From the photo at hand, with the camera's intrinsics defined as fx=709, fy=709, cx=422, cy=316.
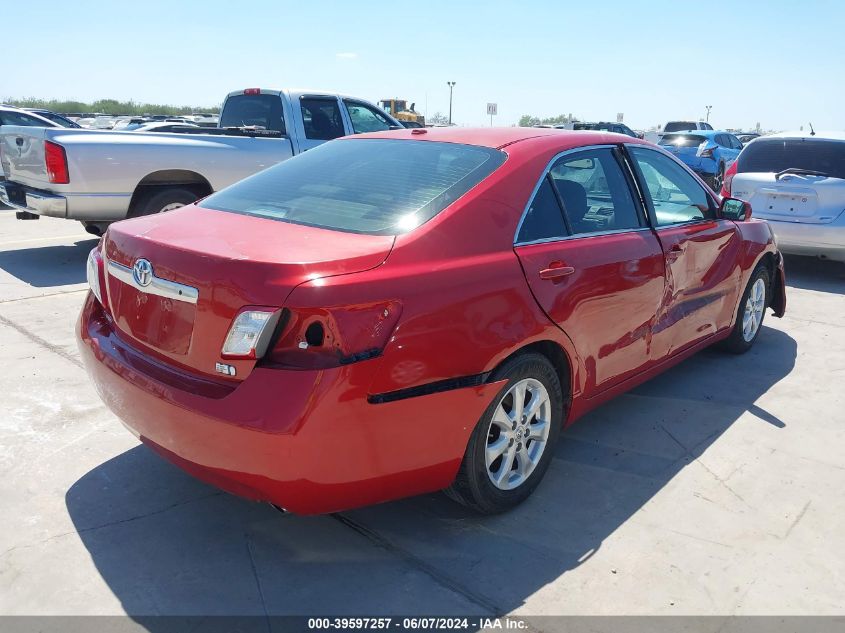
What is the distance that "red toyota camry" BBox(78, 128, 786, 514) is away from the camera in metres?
2.34


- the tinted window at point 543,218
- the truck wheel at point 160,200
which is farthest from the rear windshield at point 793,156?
the truck wheel at point 160,200

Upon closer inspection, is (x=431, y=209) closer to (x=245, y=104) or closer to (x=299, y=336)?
(x=299, y=336)

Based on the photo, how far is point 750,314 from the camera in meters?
5.27

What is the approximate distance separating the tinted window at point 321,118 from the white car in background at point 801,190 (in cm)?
481

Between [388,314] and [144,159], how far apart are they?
585 cm

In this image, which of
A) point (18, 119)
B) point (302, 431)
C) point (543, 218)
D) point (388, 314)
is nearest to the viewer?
point (302, 431)

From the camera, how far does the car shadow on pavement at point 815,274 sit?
25.4ft

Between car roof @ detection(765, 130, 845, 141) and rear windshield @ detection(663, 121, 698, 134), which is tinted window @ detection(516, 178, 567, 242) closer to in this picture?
car roof @ detection(765, 130, 845, 141)

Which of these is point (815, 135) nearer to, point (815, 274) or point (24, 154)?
point (815, 274)

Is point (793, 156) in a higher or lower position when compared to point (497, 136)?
lower

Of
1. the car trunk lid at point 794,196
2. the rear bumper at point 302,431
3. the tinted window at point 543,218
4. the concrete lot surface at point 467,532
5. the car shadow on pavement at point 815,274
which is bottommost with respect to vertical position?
the car shadow on pavement at point 815,274

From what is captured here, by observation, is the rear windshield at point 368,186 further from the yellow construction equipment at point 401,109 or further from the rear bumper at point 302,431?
the yellow construction equipment at point 401,109

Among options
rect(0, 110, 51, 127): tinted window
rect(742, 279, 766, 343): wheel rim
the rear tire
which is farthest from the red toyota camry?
rect(0, 110, 51, 127): tinted window

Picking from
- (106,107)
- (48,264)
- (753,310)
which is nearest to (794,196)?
(753,310)
